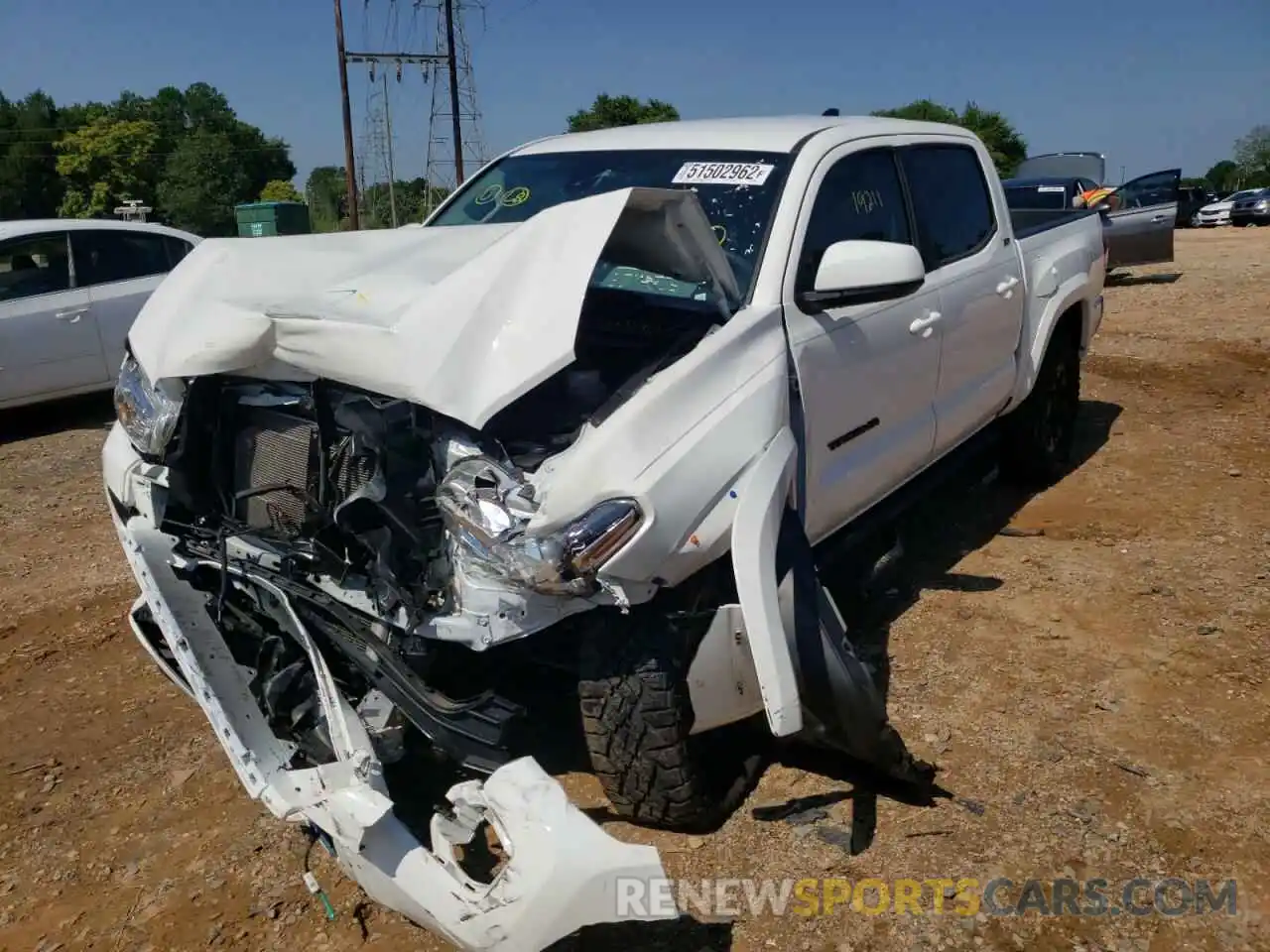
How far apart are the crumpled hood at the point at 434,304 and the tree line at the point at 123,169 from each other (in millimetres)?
54833

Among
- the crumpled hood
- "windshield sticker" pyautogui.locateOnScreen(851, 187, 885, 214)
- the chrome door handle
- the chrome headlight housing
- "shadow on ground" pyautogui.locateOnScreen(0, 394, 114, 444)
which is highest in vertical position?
"windshield sticker" pyautogui.locateOnScreen(851, 187, 885, 214)

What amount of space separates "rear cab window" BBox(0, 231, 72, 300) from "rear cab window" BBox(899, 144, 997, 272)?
6.22 metres

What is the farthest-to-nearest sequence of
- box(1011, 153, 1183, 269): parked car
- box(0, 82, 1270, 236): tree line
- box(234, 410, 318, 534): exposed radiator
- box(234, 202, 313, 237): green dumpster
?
1. box(0, 82, 1270, 236): tree line
2. box(234, 202, 313, 237): green dumpster
3. box(1011, 153, 1183, 269): parked car
4. box(234, 410, 318, 534): exposed radiator

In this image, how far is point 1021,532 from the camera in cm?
496

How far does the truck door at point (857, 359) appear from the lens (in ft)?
10.4

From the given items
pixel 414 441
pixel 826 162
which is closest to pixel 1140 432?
pixel 826 162

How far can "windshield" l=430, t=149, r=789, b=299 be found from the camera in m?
3.12

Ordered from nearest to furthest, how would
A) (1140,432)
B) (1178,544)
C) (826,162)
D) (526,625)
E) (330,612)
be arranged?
1. (526,625)
2. (330,612)
3. (826,162)
4. (1178,544)
5. (1140,432)

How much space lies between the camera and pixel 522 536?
2.33m

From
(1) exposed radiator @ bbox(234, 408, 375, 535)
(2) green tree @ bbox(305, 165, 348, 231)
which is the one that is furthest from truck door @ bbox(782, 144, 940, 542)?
(2) green tree @ bbox(305, 165, 348, 231)

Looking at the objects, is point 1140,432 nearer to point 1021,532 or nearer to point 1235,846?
point 1021,532

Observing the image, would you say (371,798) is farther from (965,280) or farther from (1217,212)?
(1217,212)

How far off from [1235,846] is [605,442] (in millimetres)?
2000

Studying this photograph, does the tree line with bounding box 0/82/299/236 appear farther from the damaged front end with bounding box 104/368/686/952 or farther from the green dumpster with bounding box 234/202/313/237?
the damaged front end with bounding box 104/368/686/952
